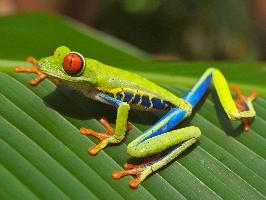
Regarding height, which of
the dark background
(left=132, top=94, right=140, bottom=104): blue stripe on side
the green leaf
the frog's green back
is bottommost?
the dark background

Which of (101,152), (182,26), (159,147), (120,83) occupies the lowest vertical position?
(182,26)

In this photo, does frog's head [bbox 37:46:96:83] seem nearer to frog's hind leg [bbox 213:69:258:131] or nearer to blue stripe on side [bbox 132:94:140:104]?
blue stripe on side [bbox 132:94:140:104]

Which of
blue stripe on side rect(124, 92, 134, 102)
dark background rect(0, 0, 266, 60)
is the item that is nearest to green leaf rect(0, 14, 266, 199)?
blue stripe on side rect(124, 92, 134, 102)

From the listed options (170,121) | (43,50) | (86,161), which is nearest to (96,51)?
(43,50)

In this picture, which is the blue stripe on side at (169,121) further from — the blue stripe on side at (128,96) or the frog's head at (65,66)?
the frog's head at (65,66)

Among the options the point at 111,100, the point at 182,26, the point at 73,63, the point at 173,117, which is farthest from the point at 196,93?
the point at 182,26

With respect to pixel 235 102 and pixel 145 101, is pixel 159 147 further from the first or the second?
pixel 235 102

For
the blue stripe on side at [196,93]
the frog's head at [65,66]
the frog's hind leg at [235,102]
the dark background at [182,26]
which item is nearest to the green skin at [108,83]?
the frog's head at [65,66]
